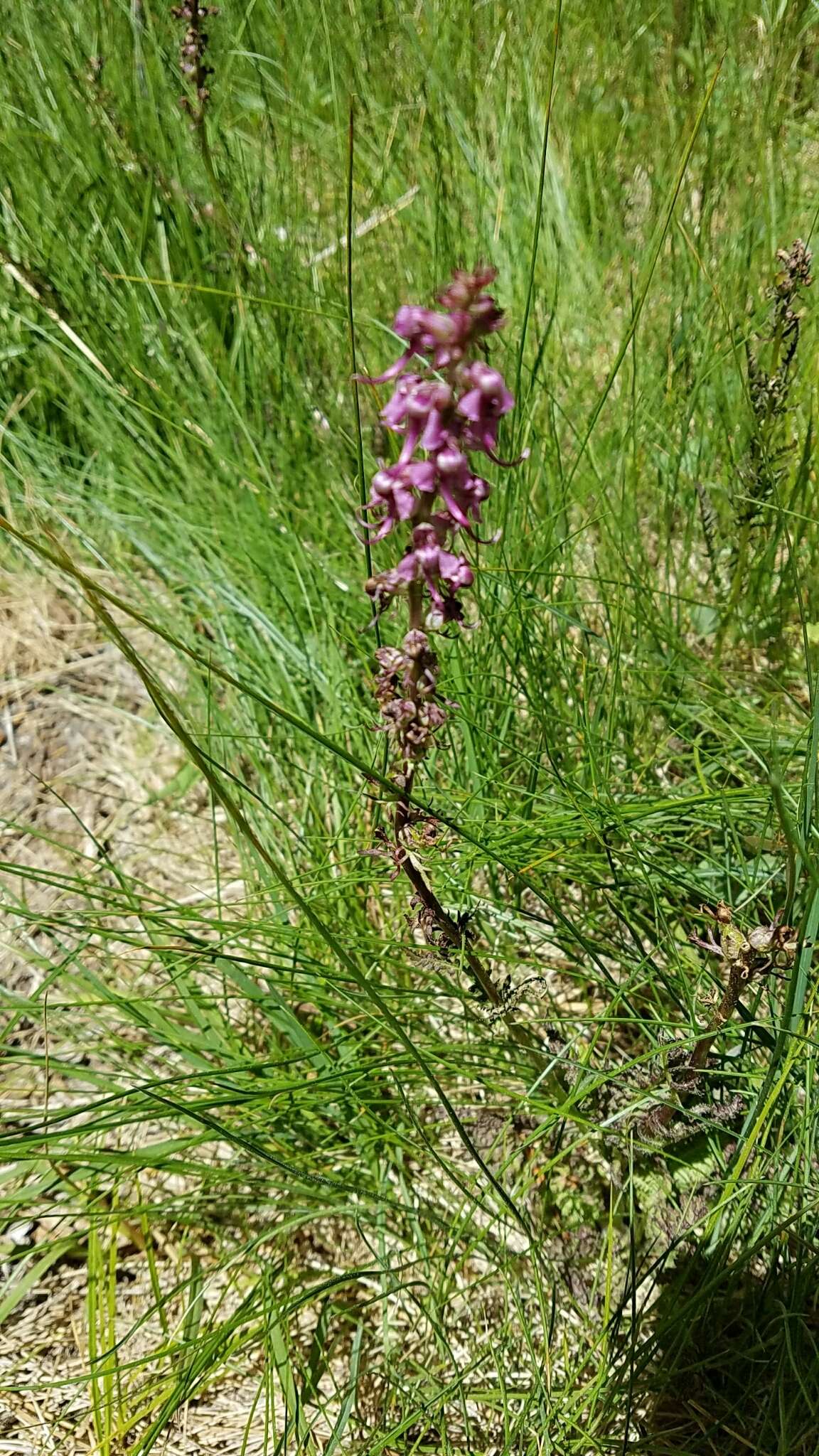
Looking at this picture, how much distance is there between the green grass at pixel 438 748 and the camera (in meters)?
1.59

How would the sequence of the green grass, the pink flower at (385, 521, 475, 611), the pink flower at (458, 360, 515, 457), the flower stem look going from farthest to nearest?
the green grass
the flower stem
the pink flower at (385, 521, 475, 611)
the pink flower at (458, 360, 515, 457)

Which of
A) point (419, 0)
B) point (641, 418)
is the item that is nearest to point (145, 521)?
point (641, 418)

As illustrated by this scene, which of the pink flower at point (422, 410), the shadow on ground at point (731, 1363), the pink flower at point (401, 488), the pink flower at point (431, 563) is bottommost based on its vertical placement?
the shadow on ground at point (731, 1363)

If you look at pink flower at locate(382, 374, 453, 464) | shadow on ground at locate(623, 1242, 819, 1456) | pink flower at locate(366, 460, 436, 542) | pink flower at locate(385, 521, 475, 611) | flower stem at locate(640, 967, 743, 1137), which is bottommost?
shadow on ground at locate(623, 1242, 819, 1456)

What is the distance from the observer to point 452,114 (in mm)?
3320

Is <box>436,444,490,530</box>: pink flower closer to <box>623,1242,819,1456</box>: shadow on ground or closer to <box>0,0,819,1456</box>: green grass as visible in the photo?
<box>0,0,819,1456</box>: green grass

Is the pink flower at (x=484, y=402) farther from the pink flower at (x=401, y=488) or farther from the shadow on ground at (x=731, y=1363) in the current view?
the shadow on ground at (x=731, y=1363)

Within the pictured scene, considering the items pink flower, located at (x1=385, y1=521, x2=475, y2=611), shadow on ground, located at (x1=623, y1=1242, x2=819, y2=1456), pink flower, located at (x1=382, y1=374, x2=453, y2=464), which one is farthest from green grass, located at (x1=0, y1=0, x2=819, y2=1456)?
pink flower, located at (x1=382, y1=374, x2=453, y2=464)

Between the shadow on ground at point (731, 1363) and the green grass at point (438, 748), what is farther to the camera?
the green grass at point (438, 748)

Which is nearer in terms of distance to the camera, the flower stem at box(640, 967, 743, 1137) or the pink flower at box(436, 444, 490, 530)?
the pink flower at box(436, 444, 490, 530)

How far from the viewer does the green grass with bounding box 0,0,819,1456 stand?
1586 millimetres

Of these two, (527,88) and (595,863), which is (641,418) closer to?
(595,863)

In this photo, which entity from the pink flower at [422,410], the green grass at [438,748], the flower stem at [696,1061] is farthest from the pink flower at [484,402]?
the flower stem at [696,1061]

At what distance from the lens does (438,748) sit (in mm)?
1465
